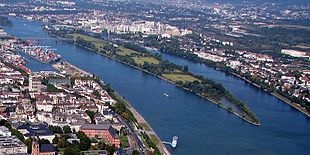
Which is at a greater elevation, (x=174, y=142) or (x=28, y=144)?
(x=28, y=144)

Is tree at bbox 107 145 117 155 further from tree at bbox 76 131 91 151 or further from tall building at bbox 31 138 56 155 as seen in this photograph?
tall building at bbox 31 138 56 155

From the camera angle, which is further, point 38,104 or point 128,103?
point 128,103

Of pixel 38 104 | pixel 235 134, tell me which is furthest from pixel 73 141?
pixel 235 134

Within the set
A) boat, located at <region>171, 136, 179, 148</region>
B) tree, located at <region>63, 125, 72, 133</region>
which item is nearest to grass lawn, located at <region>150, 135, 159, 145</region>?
boat, located at <region>171, 136, 179, 148</region>

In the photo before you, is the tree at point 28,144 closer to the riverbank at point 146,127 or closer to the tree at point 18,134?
the tree at point 18,134

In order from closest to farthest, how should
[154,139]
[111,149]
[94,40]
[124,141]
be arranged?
1. [111,149]
2. [124,141]
3. [154,139]
4. [94,40]

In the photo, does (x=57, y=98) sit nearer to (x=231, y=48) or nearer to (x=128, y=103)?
(x=128, y=103)

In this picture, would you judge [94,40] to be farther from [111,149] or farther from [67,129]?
[111,149]

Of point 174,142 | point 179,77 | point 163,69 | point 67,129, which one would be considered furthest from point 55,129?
point 163,69
